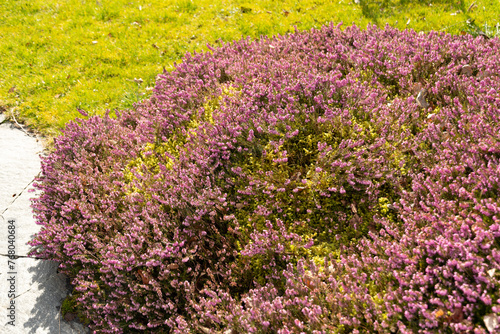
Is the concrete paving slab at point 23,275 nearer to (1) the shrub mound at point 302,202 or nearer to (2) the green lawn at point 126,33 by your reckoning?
(1) the shrub mound at point 302,202

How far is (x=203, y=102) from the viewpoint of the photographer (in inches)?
180

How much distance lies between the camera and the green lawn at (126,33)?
688 cm

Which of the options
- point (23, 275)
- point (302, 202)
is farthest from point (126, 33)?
point (302, 202)

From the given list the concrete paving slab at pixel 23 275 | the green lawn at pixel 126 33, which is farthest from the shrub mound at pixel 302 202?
the green lawn at pixel 126 33

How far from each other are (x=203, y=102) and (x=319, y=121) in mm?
1758

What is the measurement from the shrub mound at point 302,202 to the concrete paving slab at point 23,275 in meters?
0.32

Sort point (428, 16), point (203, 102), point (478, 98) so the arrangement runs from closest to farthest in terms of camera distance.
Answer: point (478, 98) < point (203, 102) < point (428, 16)

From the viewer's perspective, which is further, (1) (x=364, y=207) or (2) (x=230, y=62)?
(2) (x=230, y=62)

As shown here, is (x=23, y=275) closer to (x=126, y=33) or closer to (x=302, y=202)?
(x=302, y=202)

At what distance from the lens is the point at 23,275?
4.30 m

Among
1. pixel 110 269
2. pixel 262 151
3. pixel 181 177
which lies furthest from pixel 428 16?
pixel 110 269

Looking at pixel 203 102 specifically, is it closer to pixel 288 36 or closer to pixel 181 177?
pixel 181 177

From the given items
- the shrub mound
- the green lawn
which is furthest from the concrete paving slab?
the green lawn

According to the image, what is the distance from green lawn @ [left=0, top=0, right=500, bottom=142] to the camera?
688cm
